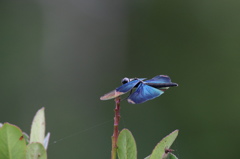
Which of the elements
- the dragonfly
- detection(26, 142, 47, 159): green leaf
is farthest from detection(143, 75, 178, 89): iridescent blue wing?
detection(26, 142, 47, 159): green leaf

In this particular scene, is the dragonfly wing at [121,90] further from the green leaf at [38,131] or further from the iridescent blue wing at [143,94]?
the green leaf at [38,131]

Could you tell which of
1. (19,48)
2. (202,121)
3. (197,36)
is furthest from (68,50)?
(202,121)

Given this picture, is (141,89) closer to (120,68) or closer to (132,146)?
(132,146)

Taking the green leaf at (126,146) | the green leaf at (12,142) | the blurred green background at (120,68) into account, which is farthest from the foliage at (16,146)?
the blurred green background at (120,68)

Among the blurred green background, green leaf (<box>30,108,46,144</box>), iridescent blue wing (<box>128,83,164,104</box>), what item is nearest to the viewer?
iridescent blue wing (<box>128,83,164,104</box>)

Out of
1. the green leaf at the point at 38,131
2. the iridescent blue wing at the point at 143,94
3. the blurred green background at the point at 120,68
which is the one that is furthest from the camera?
the blurred green background at the point at 120,68

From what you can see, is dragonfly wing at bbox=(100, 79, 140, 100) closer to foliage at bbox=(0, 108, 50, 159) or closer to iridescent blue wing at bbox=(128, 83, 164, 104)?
iridescent blue wing at bbox=(128, 83, 164, 104)

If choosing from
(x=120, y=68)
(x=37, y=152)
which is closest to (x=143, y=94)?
(x=37, y=152)
